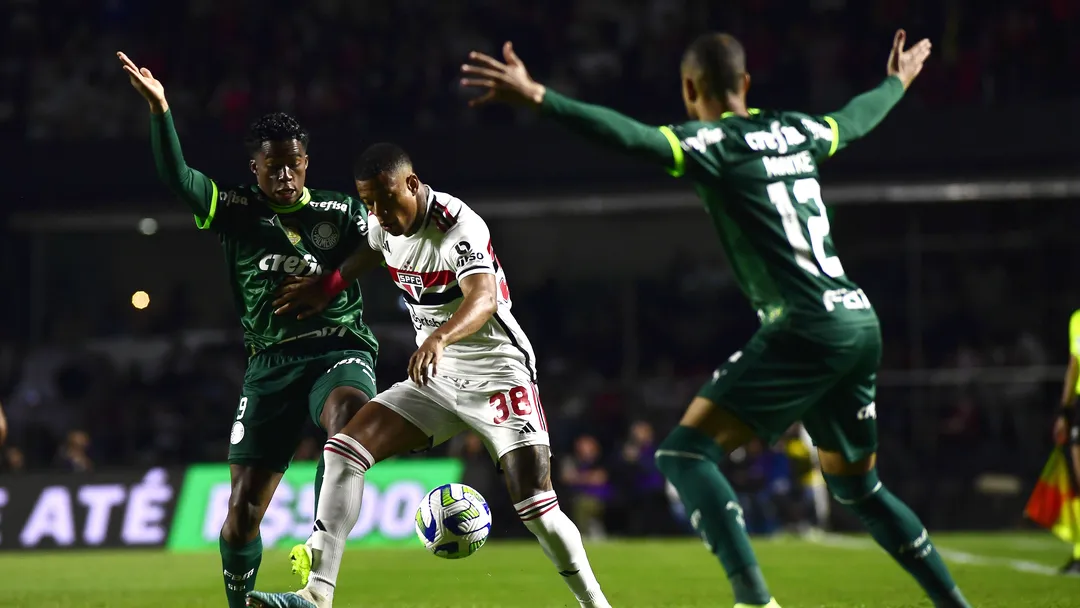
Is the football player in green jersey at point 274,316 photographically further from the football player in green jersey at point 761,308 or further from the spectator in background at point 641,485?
the spectator in background at point 641,485

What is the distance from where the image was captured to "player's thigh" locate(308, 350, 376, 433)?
664cm

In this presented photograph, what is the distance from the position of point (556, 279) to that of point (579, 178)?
1.67 metres

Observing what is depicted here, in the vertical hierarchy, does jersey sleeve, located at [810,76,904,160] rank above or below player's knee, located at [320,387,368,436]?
above

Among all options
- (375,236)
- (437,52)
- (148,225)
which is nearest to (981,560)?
(375,236)

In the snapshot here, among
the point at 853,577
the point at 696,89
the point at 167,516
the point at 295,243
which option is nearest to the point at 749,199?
the point at 696,89

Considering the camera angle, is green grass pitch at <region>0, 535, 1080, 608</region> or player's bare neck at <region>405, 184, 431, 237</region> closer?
player's bare neck at <region>405, 184, 431, 237</region>

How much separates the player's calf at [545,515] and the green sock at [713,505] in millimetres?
994

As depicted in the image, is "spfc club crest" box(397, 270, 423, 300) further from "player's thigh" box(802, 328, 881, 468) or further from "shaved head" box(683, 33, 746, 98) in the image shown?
"player's thigh" box(802, 328, 881, 468)

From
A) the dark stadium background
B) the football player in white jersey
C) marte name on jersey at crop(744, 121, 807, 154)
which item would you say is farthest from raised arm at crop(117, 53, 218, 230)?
the dark stadium background

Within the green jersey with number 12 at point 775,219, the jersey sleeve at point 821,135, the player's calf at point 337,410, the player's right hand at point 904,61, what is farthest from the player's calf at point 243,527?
the player's right hand at point 904,61

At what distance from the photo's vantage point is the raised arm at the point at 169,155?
21.4ft

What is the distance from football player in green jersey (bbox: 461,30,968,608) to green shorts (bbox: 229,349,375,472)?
211 centimetres

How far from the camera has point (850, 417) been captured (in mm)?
5574

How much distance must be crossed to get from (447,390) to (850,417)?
1.97 metres
